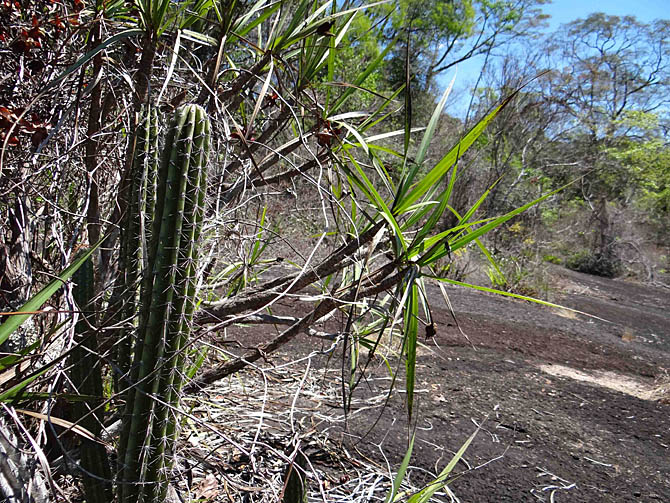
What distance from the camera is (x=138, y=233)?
1258 millimetres

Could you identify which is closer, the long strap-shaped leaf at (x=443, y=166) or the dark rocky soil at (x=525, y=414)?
the long strap-shaped leaf at (x=443, y=166)

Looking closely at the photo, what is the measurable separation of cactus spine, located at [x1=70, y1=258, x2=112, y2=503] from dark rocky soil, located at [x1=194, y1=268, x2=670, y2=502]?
1.88 feet

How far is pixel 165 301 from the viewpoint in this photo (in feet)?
3.48

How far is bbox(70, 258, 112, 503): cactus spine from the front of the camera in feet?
3.94

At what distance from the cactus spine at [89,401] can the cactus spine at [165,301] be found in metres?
0.14

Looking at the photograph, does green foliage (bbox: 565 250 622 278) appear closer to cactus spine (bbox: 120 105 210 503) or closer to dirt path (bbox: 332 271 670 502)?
dirt path (bbox: 332 271 670 502)

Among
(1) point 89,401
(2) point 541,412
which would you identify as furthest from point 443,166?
(2) point 541,412

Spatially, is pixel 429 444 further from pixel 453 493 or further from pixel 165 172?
pixel 165 172

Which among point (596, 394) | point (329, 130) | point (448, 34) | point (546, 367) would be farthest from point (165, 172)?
point (448, 34)

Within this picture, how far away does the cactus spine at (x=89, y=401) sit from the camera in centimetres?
120

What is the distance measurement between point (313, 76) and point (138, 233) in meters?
0.67

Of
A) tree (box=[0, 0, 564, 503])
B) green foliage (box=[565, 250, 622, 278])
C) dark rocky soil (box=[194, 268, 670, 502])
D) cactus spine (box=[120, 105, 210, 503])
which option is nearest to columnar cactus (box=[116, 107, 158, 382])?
tree (box=[0, 0, 564, 503])

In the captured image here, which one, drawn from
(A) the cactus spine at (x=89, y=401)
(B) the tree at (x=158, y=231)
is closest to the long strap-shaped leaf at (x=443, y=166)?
(B) the tree at (x=158, y=231)

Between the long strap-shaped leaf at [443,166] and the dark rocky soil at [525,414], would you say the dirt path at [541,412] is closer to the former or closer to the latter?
the dark rocky soil at [525,414]
